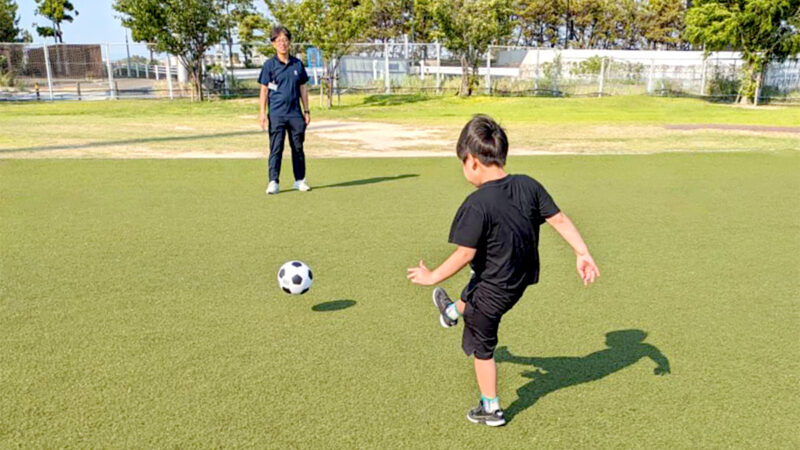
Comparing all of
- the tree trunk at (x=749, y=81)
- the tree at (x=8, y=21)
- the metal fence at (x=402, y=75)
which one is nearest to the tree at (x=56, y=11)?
the tree at (x=8, y=21)

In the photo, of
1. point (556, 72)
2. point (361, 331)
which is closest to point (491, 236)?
point (361, 331)

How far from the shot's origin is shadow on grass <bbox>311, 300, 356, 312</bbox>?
14.9 feet

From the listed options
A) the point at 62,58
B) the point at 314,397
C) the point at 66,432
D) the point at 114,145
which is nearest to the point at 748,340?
the point at 314,397

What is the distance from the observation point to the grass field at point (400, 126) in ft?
44.7

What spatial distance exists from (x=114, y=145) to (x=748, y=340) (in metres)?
12.7

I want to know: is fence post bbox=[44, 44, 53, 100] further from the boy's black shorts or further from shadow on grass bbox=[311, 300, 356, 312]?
the boy's black shorts

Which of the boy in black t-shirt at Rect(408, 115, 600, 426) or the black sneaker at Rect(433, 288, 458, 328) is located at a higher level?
the boy in black t-shirt at Rect(408, 115, 600, 426)

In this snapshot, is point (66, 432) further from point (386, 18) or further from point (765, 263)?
point (386, 18)

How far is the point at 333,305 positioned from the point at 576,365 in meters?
1.79

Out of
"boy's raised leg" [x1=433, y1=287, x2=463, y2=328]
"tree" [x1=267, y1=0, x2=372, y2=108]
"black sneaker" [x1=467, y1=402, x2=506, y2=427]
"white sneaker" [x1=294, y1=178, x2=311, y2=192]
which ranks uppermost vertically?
"tree" [x1=267, y1=0, x2=372, y2=108]

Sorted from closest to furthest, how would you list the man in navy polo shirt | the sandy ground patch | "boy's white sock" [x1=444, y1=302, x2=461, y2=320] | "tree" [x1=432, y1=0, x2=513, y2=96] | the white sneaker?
"boy's white sock" [x1=444, y1=302, x2=461, y2=320] < the man in navy polo shirt < the white sneaker < the sandy ground patch < "tree" [x1=432, y1=0, x2=513, y2=96]

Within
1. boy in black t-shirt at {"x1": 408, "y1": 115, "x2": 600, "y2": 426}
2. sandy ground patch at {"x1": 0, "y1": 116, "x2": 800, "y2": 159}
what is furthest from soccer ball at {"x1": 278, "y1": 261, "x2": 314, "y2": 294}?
sandy ground patch at {"x1": 0, "y1": 116, "x2": 800, "y2": 159}

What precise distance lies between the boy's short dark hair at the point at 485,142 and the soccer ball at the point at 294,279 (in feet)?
7.20

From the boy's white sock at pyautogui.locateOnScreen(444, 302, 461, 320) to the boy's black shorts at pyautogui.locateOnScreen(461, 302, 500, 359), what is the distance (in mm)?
215
